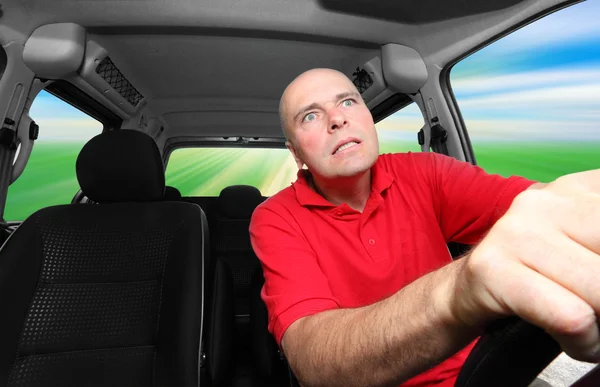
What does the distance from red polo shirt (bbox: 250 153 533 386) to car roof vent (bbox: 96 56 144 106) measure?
5.52ft

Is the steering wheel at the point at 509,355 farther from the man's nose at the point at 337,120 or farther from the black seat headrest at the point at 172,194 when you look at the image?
the black seat headrest at the point at 172,194

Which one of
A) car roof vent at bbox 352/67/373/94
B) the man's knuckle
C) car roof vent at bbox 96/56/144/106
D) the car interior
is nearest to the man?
the man's knuckle

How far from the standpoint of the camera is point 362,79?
2.49 metres

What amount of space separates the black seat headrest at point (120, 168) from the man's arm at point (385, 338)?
1.19m

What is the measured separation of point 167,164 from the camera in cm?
383

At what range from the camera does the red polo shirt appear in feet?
3.55

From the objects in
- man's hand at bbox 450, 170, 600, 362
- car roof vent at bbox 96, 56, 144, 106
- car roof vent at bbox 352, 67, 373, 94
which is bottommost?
man's hand at bbox 450, 170, 600, 362

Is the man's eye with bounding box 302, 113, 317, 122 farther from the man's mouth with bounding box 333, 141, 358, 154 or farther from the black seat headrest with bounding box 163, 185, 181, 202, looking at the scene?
the black seat headrest with bounding box 163, 185, 181, 202

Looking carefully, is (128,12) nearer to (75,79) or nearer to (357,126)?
(75,79)

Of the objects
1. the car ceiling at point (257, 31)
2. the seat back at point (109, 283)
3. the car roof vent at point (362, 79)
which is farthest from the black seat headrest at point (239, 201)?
the seat back at point (109, 283)

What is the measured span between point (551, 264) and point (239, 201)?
2.95 meters

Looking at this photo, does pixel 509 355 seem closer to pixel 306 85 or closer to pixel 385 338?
pixel 385 338

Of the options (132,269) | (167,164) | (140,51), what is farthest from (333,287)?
(167,164)

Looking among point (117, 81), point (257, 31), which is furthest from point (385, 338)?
point (117, 81)
